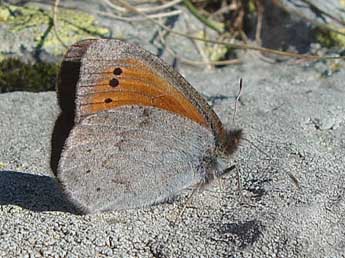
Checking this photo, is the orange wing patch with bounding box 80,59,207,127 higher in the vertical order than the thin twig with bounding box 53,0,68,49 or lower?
higher

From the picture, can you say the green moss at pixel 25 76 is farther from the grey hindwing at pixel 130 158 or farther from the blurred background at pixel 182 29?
the grey hindwing at pixel 130 158

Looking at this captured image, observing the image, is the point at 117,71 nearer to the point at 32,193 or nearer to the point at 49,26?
the point at 32,193

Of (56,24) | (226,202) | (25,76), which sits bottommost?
(25,76)

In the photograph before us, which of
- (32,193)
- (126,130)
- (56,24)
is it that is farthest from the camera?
(56,24)

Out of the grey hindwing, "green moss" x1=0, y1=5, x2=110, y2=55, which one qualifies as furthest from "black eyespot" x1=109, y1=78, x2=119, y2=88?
"green moss" x1=0, y1=5, x2=110, y2=55

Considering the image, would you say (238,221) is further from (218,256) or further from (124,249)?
(124,249)

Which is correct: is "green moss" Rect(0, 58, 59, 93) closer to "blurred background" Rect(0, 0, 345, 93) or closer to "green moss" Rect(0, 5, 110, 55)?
"blurred background" Rect(0, 0, 345, 93)

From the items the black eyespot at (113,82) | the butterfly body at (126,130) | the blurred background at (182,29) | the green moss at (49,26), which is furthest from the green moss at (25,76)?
the black eyespot at (113,82)

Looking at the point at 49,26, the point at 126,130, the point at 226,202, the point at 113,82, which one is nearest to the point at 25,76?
the point at 49,26
